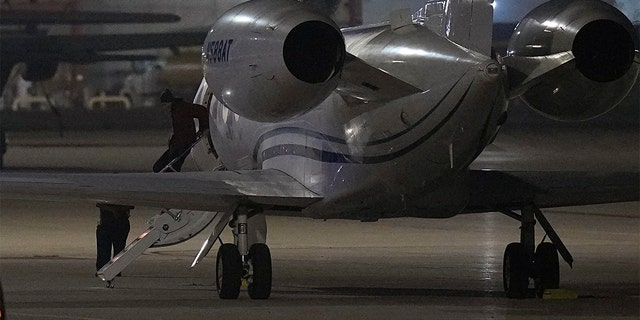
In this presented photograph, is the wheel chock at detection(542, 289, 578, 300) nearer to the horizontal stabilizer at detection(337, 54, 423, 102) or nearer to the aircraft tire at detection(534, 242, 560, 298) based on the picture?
the aircraft tire at detection(534, 242, 560, 298)

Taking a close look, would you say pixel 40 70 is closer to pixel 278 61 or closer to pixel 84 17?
pixel 84 17

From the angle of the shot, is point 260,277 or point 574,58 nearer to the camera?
point 574,58

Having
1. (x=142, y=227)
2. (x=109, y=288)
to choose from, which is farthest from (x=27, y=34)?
(x=109, y=288)

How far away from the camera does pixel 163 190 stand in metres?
17.6

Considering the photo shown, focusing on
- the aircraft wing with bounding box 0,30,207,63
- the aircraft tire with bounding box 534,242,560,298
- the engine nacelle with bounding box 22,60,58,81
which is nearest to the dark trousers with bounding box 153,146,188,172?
the aircraft tire with bounding box 534,242,560,298

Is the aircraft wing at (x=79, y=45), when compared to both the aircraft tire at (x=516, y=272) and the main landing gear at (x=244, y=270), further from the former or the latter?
the main landing gear at (x=244, y=270)

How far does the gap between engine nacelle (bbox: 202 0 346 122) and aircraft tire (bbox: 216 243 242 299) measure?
6.03 ft

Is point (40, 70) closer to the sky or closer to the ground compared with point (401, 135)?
closer to the sky

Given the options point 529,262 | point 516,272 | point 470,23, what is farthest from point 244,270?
point 470,23

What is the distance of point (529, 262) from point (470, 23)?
9.14 feet

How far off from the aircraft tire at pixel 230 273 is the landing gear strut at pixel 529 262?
2916mm

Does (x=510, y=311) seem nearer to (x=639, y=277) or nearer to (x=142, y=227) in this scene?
(x=639, y=277)

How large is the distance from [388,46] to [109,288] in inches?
167

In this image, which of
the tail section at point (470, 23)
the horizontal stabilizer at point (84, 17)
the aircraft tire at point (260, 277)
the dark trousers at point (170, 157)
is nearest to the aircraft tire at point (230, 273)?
the aircraft tire at point (260, 277)
